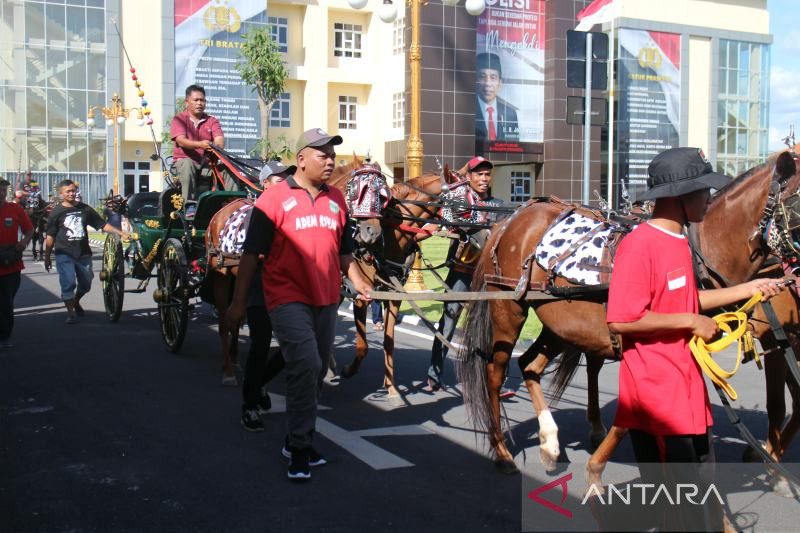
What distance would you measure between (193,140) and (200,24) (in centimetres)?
3974

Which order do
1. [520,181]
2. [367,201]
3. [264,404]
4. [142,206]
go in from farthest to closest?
[520,181] < [142,206] < [367,201] < [264,404]

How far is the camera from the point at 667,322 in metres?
3.32

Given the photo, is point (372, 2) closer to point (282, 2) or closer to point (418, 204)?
point (282, 2)

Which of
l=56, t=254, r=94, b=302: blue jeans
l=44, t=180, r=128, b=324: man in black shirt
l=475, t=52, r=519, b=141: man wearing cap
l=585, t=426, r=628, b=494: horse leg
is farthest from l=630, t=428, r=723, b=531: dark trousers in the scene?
l=475, t=52, r=519, b=141: man wearing cap

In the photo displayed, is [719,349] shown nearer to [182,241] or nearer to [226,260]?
[226,260]

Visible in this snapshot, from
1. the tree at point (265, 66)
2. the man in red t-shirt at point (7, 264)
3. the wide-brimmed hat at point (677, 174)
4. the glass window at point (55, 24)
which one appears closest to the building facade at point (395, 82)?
the glass window at point (55, 24)

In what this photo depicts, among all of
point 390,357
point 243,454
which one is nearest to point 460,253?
point 390,357

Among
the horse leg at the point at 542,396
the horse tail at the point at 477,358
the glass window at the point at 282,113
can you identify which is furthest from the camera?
the glass window at the point at 282,113

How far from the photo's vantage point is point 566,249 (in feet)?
18.1

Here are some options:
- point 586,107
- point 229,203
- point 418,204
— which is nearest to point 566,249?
point 418,204

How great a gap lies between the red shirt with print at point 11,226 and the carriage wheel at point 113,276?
60.7 inches

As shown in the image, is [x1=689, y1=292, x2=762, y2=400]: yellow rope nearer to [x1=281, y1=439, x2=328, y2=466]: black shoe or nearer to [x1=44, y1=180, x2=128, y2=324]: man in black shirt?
[x1=281, y1=439, x2=328, y2=466]: black shoe

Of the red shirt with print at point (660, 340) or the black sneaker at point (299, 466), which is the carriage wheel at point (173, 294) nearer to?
the black sneaker at point (299, 466)

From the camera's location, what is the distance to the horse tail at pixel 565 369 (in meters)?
6.57
